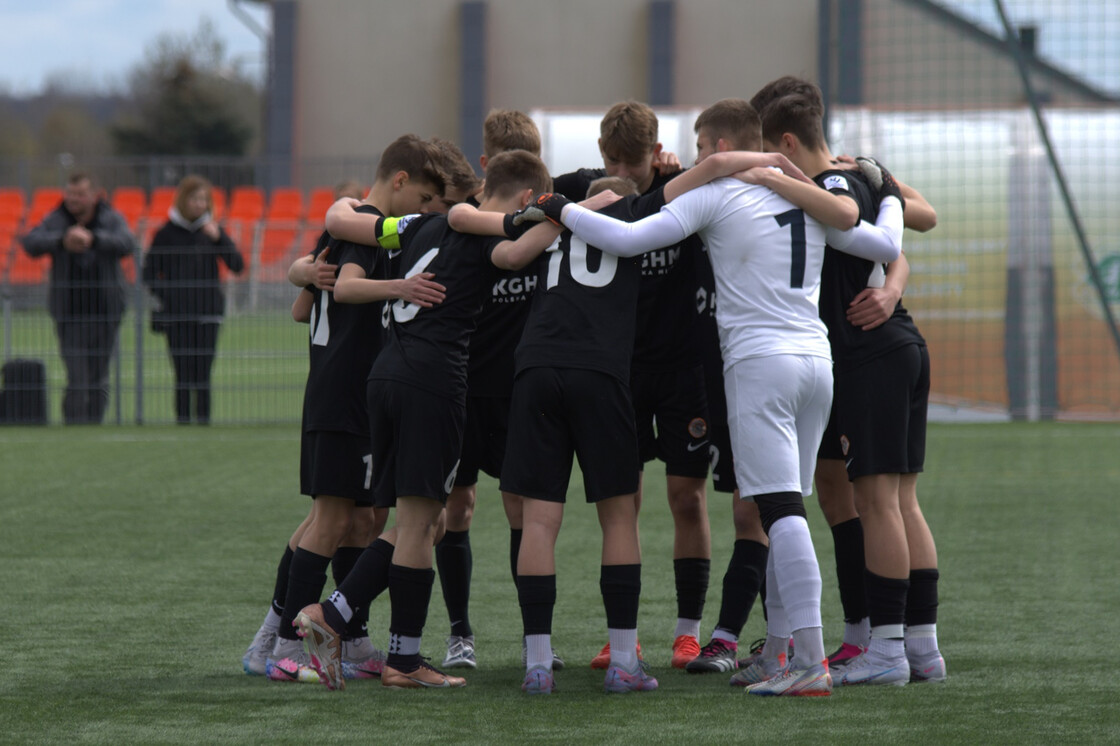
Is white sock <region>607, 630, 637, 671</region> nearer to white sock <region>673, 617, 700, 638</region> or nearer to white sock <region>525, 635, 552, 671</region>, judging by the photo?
white sock <region>525, 635, 552, 671</region>

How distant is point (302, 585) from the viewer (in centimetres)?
442

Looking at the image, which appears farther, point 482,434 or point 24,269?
point 24,269

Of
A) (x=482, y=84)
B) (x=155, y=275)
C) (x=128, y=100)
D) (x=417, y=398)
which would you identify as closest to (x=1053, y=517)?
(x=417, y=398)

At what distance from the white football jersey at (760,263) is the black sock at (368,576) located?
1166 mm

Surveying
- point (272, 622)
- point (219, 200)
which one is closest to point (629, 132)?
point (272, 622)

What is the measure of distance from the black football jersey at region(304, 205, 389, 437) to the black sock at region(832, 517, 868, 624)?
5.08 feet

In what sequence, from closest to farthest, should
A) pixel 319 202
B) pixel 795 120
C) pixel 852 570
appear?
pixel 795 120, pixel 852 570, pixel 319 202

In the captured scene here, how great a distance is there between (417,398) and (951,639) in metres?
2.07

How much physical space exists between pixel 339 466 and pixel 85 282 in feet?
27.7

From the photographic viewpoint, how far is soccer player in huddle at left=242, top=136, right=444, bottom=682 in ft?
14.5

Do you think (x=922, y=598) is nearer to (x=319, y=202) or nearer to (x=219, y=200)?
(x=319, y=202)

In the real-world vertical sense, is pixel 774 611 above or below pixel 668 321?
below

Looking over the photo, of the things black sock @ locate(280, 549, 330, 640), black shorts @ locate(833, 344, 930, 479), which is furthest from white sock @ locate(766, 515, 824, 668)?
black sock @ locate(280, 549, 330, 640)

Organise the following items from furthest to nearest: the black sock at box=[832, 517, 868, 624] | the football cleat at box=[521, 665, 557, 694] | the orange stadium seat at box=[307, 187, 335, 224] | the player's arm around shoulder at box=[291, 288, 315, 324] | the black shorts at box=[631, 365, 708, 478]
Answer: the orange stadium seat at box=[307, 187, 335, 224] < the player's arm around shoulder at box=[291, 288, 315, 324] < the black shorts at box=[631, 365, 708, 478] < the black sock at box=[832, 517, 868, 624] < the football cleat at box=[521, 665, 557, 694]
